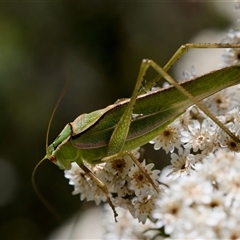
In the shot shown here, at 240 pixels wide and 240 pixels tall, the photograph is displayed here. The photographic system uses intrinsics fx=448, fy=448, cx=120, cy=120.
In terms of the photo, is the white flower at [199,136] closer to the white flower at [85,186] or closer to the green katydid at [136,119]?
the green katydid at [136,119]

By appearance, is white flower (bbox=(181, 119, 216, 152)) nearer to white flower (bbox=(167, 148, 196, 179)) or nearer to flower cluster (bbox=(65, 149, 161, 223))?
white flower (bbox=(167, 148, 196, 179))

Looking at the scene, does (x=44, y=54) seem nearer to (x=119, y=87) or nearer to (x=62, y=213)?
(x=119, y=87)

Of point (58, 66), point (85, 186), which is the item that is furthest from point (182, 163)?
point (58, 66)

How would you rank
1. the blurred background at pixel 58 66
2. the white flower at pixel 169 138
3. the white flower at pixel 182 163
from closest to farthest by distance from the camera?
the white flower at pixel 182 163, the white flower at pixel 169 138, the blurred background at pixel 58 66

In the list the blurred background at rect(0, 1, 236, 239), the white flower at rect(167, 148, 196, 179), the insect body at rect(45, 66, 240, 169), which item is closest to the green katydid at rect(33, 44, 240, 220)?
the insect body at rect(45, 66, 240, 169)

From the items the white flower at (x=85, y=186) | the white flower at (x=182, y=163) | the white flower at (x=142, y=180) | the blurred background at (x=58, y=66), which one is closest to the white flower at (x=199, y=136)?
the white flower at (x=182, y=163)

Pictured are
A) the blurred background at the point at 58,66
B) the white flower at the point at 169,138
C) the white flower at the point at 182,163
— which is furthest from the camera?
the blurred background at the point at 58,66

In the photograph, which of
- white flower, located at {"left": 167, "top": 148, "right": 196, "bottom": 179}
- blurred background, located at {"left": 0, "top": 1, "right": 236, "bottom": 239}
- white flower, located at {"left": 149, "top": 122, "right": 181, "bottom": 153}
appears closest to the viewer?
white flower, located at {"left": 167, "top": 148, "right": 196, "bottom": 179}
